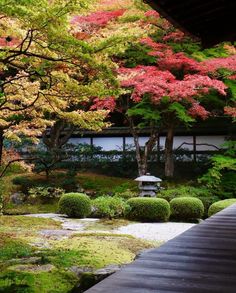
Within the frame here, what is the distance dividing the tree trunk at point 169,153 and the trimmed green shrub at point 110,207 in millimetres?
3579

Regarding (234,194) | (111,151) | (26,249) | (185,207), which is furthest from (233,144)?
(26,249)

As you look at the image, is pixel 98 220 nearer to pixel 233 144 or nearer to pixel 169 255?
pixel 233 144

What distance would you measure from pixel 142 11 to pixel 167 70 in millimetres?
2384

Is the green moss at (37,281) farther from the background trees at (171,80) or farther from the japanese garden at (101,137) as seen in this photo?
the background trees at (171,80)

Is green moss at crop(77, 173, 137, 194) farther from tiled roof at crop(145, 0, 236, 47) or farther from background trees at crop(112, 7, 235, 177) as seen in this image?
tiled roof at crop(145, 0, 236, 47)

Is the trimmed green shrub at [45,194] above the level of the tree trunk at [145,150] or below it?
below

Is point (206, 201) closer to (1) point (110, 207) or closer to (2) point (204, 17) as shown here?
(1) point (110, 207)

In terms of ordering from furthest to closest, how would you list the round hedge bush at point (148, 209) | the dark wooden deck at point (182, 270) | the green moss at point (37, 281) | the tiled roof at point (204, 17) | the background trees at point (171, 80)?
the background trees at point (171, 80) → the round hedge bush at point (148, 209) → the green moss at point (37, 281) → the tiled roof at point (204, 17) → the dark wooden deck at point (182, 270)

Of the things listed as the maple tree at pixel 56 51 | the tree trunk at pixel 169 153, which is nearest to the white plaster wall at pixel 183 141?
the tree trunk at pixel 169 153

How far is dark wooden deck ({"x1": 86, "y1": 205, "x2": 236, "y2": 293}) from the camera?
2.49 meters

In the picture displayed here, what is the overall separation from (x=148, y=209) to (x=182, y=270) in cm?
1165

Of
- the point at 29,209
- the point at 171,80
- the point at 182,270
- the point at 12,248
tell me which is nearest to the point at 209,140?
the point at 171,80

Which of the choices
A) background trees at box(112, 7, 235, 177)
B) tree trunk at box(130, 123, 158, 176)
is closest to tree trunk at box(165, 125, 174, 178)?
background trees at box(112, 7, 235, 177)

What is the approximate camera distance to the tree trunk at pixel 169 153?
690 inches
